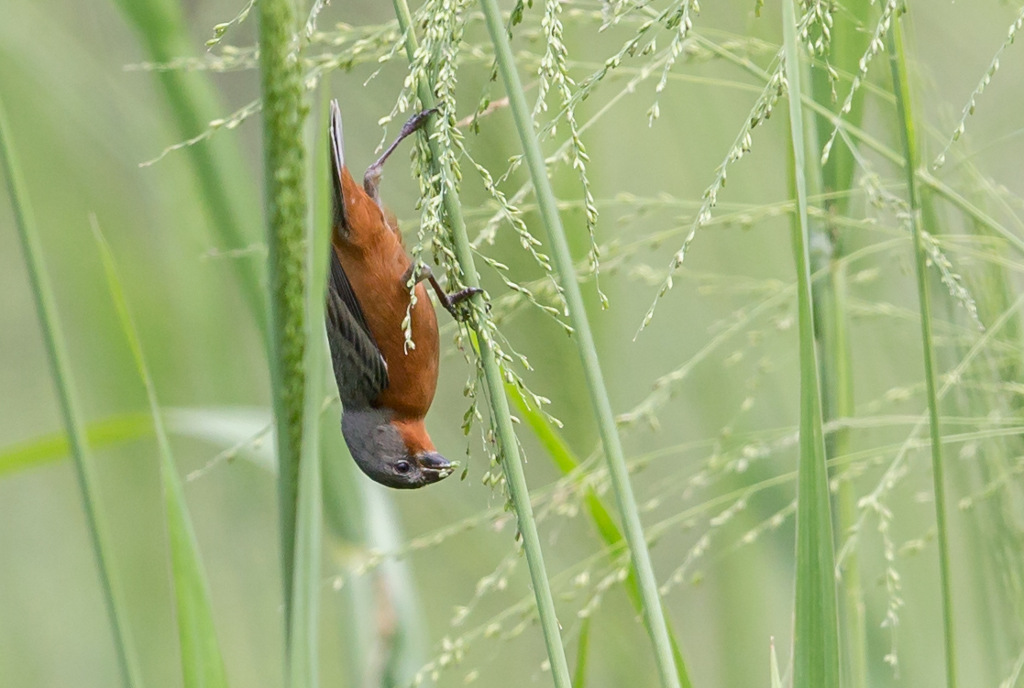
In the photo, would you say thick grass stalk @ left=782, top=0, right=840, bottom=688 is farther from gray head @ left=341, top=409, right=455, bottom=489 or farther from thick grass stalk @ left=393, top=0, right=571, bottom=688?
gray head @ left=341, top=409, right=455, bottom=489

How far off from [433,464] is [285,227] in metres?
1.01

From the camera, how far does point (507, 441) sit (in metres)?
0.69

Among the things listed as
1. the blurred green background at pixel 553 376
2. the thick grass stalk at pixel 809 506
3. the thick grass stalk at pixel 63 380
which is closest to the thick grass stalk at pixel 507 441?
the thick grass stalk at pixel 809 506

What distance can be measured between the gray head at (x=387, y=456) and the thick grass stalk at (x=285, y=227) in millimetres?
883

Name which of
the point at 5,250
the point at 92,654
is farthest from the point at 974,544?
the point at 5,250

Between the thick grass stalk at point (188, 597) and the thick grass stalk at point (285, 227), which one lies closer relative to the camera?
the thick grass stalk at point (285, 227)

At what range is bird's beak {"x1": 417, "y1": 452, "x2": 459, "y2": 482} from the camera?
4.72 ft

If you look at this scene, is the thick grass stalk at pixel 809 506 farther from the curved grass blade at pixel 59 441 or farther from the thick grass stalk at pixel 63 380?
the curved grass blade at pixel 59 441

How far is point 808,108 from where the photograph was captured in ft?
3.62

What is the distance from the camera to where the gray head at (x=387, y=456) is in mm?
1439

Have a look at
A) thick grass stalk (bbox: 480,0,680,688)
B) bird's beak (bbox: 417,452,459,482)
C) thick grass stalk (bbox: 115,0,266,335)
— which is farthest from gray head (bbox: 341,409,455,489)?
thick grass stalk (bbox: 480,0,680,688)

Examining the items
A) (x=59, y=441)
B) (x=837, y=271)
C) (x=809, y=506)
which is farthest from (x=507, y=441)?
(x=59, y=441)

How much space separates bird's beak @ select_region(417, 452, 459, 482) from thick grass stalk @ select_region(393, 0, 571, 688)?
663 mm

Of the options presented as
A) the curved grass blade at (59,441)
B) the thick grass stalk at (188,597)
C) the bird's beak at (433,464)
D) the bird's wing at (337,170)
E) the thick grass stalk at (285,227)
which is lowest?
the bird's beak at (433,464)
